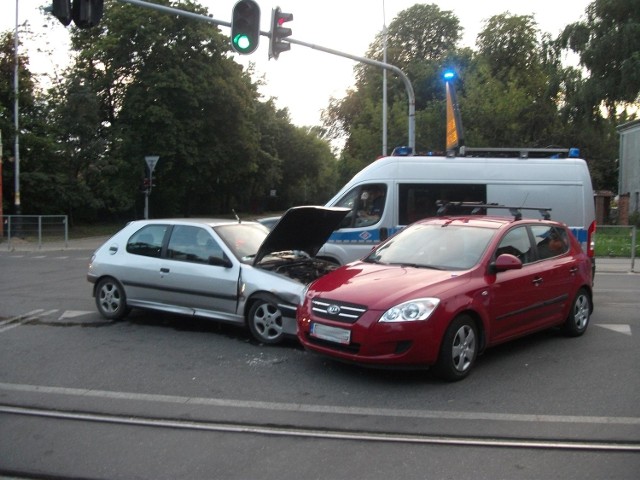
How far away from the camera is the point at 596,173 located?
150 ft

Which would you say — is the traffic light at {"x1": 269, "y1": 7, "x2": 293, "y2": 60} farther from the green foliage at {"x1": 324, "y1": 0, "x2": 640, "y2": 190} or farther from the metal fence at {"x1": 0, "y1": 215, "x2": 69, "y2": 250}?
the metal fence at {"x1": 0, "y1": 215, "x2": 69, "y2": 250}

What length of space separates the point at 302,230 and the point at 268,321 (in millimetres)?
1330

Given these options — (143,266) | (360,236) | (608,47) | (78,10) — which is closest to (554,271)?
(360,236)

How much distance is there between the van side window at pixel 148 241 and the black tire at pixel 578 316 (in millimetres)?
5310

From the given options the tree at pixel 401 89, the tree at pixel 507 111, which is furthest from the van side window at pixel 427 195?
the tree at pixel 401 89

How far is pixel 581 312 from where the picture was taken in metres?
8.16

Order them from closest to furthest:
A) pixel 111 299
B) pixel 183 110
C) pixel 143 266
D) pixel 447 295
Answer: pixel 447 295 → pixel 143 266 → pixel 111 299 → pixel 183 110

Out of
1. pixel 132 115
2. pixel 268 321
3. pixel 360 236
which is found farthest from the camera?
pixel 132 115

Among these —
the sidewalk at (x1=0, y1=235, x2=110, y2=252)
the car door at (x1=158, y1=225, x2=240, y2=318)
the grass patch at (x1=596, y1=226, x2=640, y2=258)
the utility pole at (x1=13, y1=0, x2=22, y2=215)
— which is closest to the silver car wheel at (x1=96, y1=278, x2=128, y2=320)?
the car door at (x1=158, y1=225, x2=240, y2=318)

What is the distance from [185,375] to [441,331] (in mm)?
2521

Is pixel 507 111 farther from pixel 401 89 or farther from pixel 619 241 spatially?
pixel 619 241

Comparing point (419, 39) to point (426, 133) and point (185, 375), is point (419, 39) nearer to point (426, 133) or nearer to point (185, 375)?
point (426, 133)

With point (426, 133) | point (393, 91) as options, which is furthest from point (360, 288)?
point (393, 91)

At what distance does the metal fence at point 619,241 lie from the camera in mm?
17688
